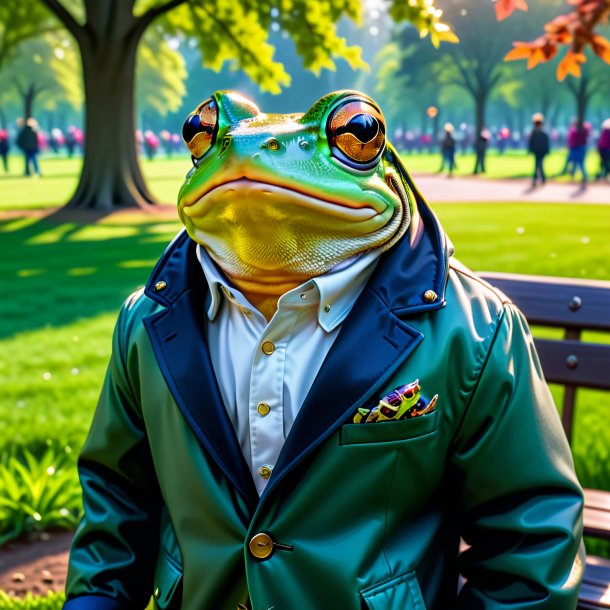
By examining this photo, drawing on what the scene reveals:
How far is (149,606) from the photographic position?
6.35 feet

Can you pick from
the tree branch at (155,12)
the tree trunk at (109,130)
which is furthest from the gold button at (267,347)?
the tree trunk at (109,130)

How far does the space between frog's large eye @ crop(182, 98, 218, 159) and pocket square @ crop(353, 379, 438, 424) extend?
1.89 ft

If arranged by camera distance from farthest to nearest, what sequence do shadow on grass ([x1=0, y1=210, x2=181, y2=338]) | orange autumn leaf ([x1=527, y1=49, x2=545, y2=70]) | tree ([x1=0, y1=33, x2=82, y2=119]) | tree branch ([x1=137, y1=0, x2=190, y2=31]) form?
Answer: tree ([x1=0, y1=33, x2=82, y2=119]), tree branch ([x1=137, y1=0, x2=190, y2=31]), shadow on grass ([x1=0, y1=210, x2=181, y2=338]), orange autumn leaf ([x1=527, y1=49, x2=545, y2=70])

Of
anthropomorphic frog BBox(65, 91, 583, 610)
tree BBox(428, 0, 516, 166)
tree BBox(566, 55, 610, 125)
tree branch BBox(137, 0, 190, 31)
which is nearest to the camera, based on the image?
anthropomorphic frog BBox(65, 91, 583, 610)

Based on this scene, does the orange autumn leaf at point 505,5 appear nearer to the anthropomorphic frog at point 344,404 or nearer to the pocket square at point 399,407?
the anthropomorphic frog at point 344,404

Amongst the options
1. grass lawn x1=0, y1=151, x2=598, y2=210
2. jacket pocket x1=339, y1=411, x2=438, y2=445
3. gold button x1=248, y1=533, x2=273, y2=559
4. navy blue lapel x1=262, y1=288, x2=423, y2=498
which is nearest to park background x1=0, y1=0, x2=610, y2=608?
grass lawn x1=0, y1=151, x2=598, y2=210

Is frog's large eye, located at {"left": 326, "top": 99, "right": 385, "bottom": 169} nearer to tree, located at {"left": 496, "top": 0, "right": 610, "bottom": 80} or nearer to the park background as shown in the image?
the park background

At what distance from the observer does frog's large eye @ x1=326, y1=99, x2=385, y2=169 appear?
4.90 feet

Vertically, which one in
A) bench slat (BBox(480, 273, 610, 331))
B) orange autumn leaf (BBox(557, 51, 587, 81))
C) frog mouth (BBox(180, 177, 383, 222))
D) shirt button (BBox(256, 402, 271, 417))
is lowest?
bench slat (BBox(480, 273, 610, 331))

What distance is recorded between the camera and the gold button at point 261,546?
157 centimetres

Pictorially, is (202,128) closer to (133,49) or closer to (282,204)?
(282,204)

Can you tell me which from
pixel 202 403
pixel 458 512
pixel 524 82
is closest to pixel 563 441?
pixel 458 512

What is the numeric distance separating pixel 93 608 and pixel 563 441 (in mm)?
1033

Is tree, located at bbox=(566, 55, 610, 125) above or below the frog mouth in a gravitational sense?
above
